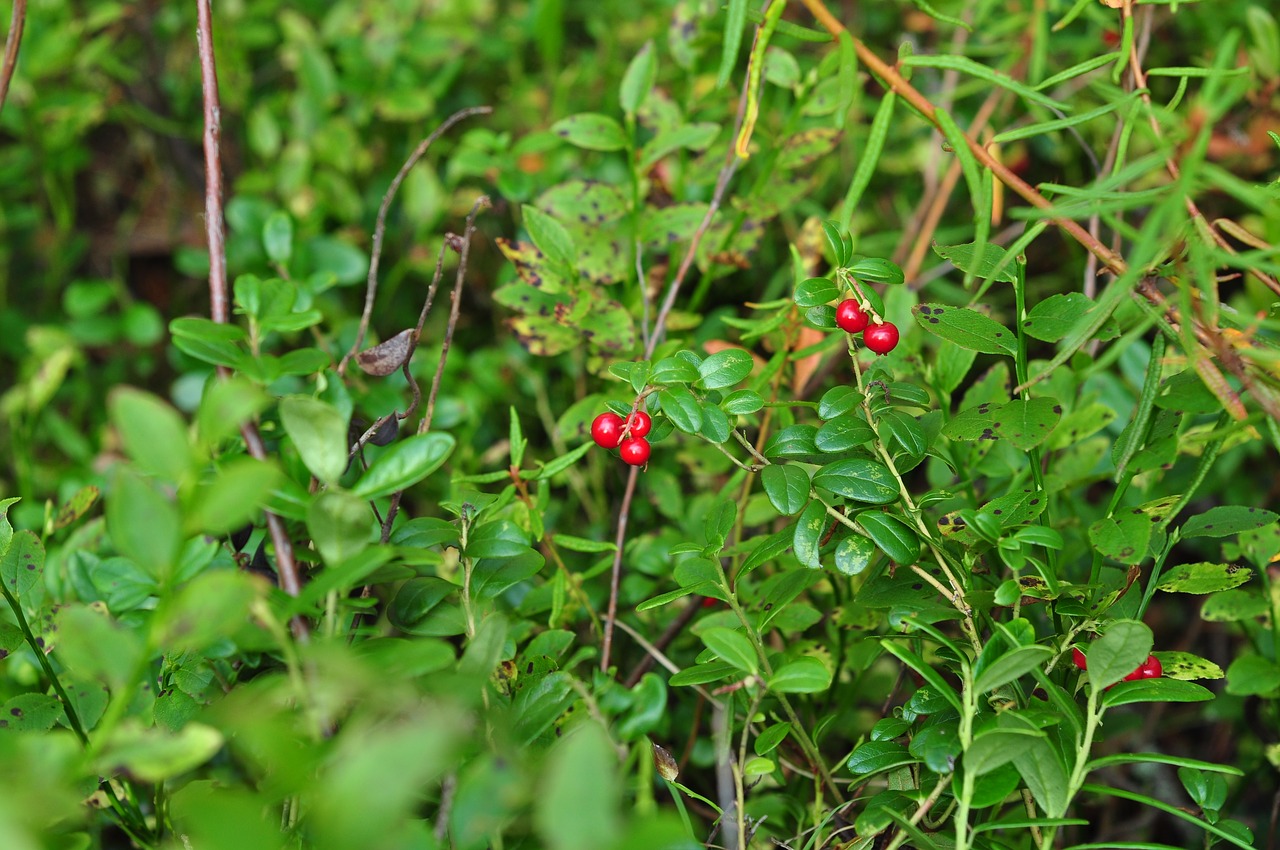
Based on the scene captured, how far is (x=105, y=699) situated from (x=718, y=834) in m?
0.53

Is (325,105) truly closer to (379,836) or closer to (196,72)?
(196,72)

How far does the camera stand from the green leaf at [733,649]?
23.0 inches

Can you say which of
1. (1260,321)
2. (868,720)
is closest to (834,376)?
(868,720)

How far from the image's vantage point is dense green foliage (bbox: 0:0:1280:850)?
1.60 ft

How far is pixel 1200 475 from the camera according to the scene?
25.6 inches

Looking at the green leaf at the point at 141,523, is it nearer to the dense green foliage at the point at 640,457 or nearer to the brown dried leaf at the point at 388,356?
the dense green foliage at the point at 640,457

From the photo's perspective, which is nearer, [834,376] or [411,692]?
[411,692]

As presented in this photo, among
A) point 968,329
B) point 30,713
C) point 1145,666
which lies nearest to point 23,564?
point 30,713

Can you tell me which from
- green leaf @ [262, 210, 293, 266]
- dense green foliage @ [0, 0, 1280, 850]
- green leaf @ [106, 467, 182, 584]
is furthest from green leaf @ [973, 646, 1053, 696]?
green leaf @ [262, 210, 293, 266]

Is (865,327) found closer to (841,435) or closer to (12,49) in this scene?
(841,435)

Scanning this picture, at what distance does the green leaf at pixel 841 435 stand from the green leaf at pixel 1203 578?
237mm

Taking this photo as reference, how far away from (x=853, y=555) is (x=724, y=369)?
0.16m

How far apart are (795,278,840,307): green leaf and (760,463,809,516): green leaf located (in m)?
0.12

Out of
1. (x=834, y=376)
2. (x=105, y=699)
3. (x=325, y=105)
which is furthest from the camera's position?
(x=325, y=105)
